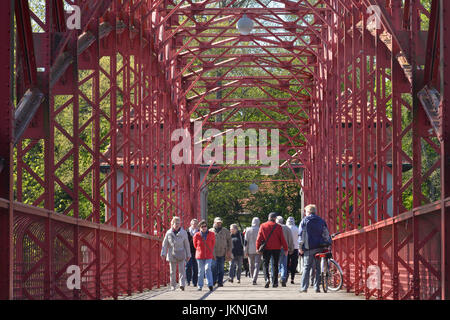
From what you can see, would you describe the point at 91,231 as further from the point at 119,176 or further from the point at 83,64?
the point at 119,176

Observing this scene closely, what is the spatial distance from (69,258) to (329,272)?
773 centimetres

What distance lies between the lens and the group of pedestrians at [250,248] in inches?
735

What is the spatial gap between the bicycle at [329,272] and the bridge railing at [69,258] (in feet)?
12.3

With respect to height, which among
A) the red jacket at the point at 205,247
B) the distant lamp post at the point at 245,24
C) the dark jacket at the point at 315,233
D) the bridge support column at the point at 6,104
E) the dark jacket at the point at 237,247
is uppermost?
the distant lamp post at the point at 245,24

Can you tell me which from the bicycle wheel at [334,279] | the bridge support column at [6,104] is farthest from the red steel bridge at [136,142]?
the bicycle wheel at [334,279]

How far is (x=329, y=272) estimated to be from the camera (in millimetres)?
19406

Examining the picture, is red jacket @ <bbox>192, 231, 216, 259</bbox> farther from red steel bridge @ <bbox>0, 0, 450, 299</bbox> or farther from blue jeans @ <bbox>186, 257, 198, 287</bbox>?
blue jeans @ <bbox>186, 257, 198, 287</bbox>

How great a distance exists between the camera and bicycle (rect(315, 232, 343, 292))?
61.5ft

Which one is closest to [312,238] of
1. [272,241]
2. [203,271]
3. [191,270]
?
[272,241]

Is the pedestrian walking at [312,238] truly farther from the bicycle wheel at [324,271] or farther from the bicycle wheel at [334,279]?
the bicycle wheel at [334,279]

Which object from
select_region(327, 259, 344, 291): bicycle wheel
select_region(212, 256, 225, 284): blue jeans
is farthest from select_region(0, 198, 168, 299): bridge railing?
select_region(327, 259, 344, 291): bicycle wheel

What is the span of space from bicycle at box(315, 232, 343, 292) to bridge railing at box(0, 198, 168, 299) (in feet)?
12.3

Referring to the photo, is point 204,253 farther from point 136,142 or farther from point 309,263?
point 309,263

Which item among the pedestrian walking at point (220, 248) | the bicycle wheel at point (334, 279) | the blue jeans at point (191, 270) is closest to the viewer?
the bicycle wheel at point (334, 279)
